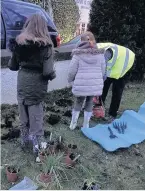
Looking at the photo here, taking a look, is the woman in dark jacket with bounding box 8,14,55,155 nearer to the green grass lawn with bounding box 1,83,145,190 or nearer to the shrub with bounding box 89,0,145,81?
the green grass lawn with bounding box 1,83,145,190

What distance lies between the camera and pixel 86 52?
5348 millimetres

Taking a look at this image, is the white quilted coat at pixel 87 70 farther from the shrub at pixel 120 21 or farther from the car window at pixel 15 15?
the shrub at pixel 120 21

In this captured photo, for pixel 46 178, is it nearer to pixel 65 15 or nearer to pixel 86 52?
pixel 86 52

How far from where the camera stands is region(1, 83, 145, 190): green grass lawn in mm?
4410

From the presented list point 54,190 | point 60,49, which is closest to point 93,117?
point 60,49

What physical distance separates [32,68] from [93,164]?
58.6 inches

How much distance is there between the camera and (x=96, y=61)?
5484mm

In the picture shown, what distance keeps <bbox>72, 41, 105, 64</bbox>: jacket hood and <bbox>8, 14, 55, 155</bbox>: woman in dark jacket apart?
87cm

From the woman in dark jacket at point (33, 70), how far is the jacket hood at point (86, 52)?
869 mm

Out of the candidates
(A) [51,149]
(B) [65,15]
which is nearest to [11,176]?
(A) [51,149]

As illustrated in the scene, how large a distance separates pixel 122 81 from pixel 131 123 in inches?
29.7

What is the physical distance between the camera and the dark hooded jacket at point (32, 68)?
447 cm

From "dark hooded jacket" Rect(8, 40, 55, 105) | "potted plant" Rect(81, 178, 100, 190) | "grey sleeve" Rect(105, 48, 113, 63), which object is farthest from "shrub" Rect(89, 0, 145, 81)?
"potted plant" Rect(81, 178, 100, 190)

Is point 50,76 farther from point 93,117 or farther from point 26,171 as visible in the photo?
point 93,117
